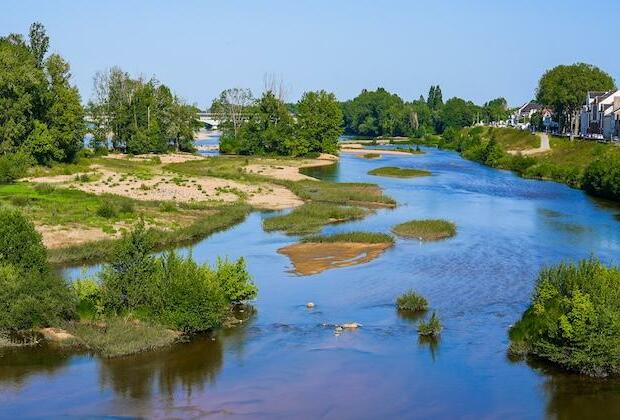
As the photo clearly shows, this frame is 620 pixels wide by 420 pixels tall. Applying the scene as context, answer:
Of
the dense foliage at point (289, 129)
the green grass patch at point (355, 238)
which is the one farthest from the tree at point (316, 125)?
the green grass patch at point (355, 238)

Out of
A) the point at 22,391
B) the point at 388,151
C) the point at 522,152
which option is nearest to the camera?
the point at 22,391

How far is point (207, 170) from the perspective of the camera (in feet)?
324

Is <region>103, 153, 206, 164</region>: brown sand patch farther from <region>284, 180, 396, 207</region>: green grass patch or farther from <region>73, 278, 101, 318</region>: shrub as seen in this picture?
<region>73, 278, 101, 318</region>: shrub

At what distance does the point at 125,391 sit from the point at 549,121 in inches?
6324

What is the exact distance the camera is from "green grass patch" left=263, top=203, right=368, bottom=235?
59.1 metres

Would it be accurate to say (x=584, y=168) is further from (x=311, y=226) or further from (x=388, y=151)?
(x=388, y=151)

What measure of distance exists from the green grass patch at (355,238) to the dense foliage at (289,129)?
74.1m

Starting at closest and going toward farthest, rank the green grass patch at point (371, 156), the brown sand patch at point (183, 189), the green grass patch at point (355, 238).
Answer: the green grass patch at point (355, 238) < the brown sand patch at point (183, 189) < the green grass patch at point (371, 156)

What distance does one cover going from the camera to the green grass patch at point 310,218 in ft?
194

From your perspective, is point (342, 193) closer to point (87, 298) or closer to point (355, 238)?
point (355, 238)

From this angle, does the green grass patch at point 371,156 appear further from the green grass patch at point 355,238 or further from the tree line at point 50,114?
the green grass patch at point 355,238

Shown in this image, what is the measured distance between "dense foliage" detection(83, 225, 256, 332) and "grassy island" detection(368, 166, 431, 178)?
225 feet

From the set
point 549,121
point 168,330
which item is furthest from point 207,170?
point 549,121

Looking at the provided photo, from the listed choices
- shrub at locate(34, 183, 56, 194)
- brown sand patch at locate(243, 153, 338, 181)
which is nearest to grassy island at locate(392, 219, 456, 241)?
shrub at locate(34, 183, 56, 194)
